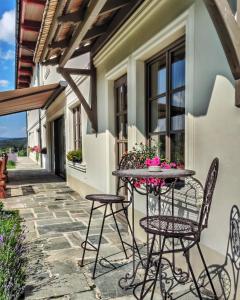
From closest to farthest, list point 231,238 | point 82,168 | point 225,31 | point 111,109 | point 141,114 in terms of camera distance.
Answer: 1. point 225,31
2. point 231,238
3. point 141,114
4. point 111,109
5. point 82,168

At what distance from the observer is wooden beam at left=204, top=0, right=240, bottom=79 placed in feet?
6.29

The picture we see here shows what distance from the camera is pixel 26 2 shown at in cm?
666

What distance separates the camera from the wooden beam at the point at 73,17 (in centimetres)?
369

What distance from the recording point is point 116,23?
15.1 feet

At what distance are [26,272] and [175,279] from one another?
158cm

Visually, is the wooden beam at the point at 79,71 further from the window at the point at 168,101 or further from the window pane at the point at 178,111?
the window pane at the point at 178,111

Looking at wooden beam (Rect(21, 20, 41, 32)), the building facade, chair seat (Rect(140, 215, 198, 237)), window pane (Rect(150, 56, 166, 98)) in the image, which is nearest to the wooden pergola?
wooden beam (Rect(21, 20, 41, 32))

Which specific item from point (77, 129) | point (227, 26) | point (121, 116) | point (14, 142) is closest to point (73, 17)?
point (121, 116)

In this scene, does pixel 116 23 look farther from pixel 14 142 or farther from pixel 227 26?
pixel 14 142

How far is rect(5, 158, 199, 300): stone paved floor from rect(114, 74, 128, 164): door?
139 cm

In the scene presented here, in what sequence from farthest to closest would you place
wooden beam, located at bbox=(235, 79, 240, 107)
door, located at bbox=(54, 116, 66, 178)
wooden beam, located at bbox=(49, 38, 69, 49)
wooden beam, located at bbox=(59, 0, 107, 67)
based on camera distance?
door, located at bbox=(54, 116, 66, 178)
wooden beam, located at bbox=(49, 38, 69, 49)
wooden beam, located at bbox=(59, 0, 107, 67)
wooden beam, located at bbox=(235, 79, 240, 107)

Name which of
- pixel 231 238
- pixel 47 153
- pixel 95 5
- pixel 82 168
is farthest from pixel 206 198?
pixel 47 153

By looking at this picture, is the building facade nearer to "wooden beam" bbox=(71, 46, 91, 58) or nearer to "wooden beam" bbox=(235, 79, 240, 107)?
"wooden beam" bbox=(235, 79, 240, 107)

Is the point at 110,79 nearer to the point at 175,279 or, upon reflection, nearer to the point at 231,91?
the point at 231,91
